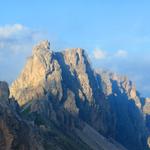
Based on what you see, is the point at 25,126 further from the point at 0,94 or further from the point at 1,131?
the point at 0,94

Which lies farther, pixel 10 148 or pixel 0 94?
pixel 0 94

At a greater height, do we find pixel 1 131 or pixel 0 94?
pixel 0 94

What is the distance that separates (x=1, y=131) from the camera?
313 feet

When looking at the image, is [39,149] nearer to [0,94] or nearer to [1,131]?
[1,131]

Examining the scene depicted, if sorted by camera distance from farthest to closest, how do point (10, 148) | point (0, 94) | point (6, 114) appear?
point (0, 94) < point (6, 114) < point (10, 148)

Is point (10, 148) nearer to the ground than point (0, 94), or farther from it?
nearer to the ground

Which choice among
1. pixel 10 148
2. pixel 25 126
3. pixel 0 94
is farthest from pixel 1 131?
pixel 0 94

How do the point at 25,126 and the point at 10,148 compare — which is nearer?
the point at 10,148

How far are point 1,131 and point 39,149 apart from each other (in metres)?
12.5

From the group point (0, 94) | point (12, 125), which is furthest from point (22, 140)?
point (0, 94)

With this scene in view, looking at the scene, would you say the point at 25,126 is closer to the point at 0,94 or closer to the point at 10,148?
the point at 10,148

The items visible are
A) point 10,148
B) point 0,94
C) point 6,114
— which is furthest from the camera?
point 0,94

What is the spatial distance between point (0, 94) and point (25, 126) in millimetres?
94502

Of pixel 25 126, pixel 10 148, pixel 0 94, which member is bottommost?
pixel 10 148
